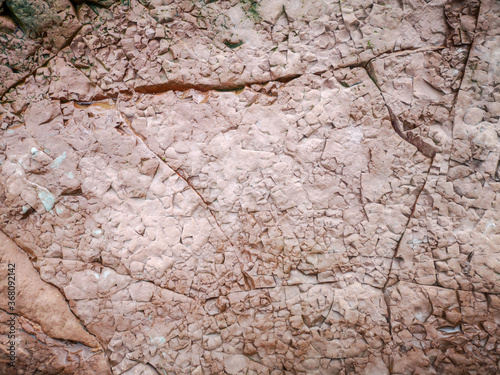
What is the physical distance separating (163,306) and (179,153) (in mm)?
642

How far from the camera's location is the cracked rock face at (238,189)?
1233 millimetres

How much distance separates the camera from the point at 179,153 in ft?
4.26

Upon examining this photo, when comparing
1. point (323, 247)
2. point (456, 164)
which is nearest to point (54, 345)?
point (323, 247)

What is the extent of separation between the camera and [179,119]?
1.30m

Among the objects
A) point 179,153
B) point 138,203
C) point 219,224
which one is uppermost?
point 179,153

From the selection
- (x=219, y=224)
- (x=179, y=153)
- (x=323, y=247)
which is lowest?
(x=323, y=247)

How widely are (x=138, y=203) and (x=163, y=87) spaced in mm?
497

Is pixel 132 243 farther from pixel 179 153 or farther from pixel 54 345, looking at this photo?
pixel 54 345

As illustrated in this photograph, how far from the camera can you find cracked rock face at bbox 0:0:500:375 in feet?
4.05

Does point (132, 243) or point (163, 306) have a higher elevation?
point (132, 243)

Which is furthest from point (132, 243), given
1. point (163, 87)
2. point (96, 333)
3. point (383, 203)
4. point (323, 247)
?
point (383, 203)

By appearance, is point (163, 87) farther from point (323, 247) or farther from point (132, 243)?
point (323, 247)

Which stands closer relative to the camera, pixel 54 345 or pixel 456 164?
pixel 456 164

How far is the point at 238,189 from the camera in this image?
4.24ft
